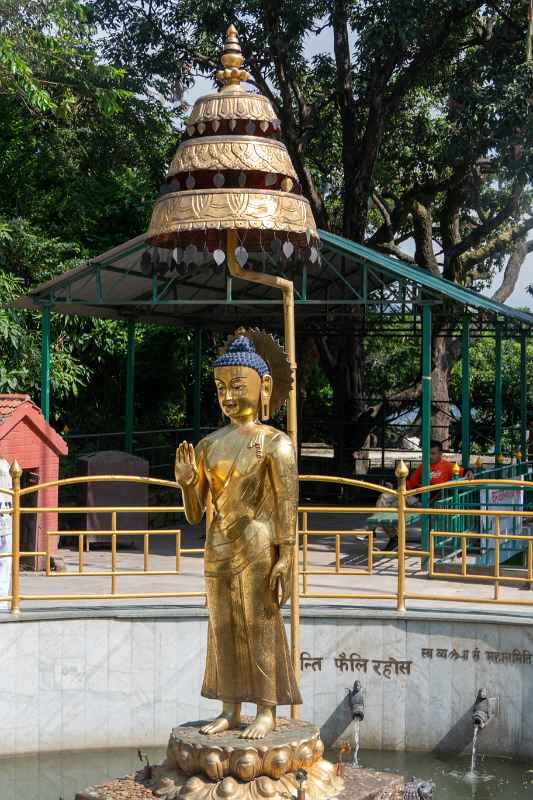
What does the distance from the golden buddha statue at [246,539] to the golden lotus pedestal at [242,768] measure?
132 millimetres

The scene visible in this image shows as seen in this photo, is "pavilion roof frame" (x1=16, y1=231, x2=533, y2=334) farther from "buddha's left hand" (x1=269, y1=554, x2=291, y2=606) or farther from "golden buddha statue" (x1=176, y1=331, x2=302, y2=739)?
"buddha's left hand" (x1=269, y1=554, x2=291, y2=606)

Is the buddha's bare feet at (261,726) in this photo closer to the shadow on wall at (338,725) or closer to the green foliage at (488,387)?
the shadow on wall at (338,725)

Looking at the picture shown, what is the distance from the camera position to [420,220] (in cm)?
2338

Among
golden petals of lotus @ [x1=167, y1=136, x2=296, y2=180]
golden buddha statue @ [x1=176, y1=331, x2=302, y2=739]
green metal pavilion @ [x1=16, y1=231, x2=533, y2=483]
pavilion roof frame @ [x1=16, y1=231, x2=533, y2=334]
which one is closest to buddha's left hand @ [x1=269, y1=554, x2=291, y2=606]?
golden buddha statue @ [x1=176, y1=331, x2=302, y2=739]

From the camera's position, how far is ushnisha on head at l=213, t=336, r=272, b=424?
239 inches

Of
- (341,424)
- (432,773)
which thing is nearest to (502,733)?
(432,773)

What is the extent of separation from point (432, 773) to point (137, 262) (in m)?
7.42

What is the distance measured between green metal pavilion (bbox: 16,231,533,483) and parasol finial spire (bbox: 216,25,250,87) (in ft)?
11.7

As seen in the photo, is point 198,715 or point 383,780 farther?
point 198,715

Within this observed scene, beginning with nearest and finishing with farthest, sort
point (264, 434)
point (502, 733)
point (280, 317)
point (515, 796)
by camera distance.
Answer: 1. point (264, 434)
2. point (515, 796)
3. point (502, 733)
4. point (280, 317)

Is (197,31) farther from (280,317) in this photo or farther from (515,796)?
(515,796)

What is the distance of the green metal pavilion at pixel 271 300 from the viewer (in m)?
12.6

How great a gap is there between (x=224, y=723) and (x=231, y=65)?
373cm

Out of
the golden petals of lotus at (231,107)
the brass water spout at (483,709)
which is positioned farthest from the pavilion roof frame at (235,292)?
the golden petals of lotus at (231,107)
